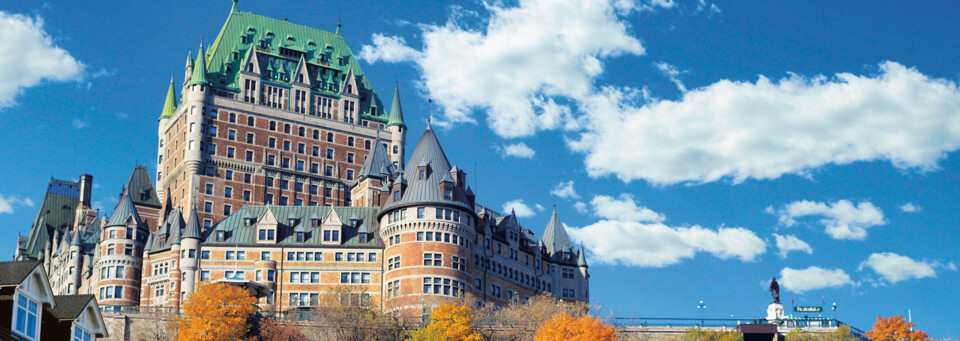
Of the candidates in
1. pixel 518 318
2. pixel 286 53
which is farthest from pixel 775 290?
pixel 286 53

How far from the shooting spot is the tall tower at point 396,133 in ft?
566

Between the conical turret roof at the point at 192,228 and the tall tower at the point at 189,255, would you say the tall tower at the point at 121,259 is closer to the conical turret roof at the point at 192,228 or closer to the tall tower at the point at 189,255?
the conical turret roof at the point at 192,228

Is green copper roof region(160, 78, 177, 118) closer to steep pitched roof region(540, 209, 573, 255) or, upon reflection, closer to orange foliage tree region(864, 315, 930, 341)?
steep pitched roof region(540, 209, 573, 255)

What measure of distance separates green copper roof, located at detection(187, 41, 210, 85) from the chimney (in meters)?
29.0

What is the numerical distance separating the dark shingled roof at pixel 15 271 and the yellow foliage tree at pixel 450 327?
6645 cm

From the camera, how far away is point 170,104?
182000mm

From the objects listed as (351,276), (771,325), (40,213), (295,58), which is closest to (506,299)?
(351,276)

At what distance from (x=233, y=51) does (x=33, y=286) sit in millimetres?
128981

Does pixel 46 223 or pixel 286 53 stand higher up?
Answer: pixel 286 53

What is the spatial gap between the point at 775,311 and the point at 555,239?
37.1 metres

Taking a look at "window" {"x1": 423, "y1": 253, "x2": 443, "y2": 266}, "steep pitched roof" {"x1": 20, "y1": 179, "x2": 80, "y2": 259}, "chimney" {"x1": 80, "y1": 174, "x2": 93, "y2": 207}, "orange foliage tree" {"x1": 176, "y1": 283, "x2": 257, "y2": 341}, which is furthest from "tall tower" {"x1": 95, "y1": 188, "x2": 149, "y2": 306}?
"steep pitched roof" {"x1": 20, "y1": 179, "x2": 80, "y2": 259}

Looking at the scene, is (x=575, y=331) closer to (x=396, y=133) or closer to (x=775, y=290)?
(x=775, y=290)

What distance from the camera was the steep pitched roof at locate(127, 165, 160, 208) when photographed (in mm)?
161750

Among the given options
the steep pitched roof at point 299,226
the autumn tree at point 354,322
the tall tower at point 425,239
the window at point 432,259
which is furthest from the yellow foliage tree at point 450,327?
the steep pitched roof at point 299,226
